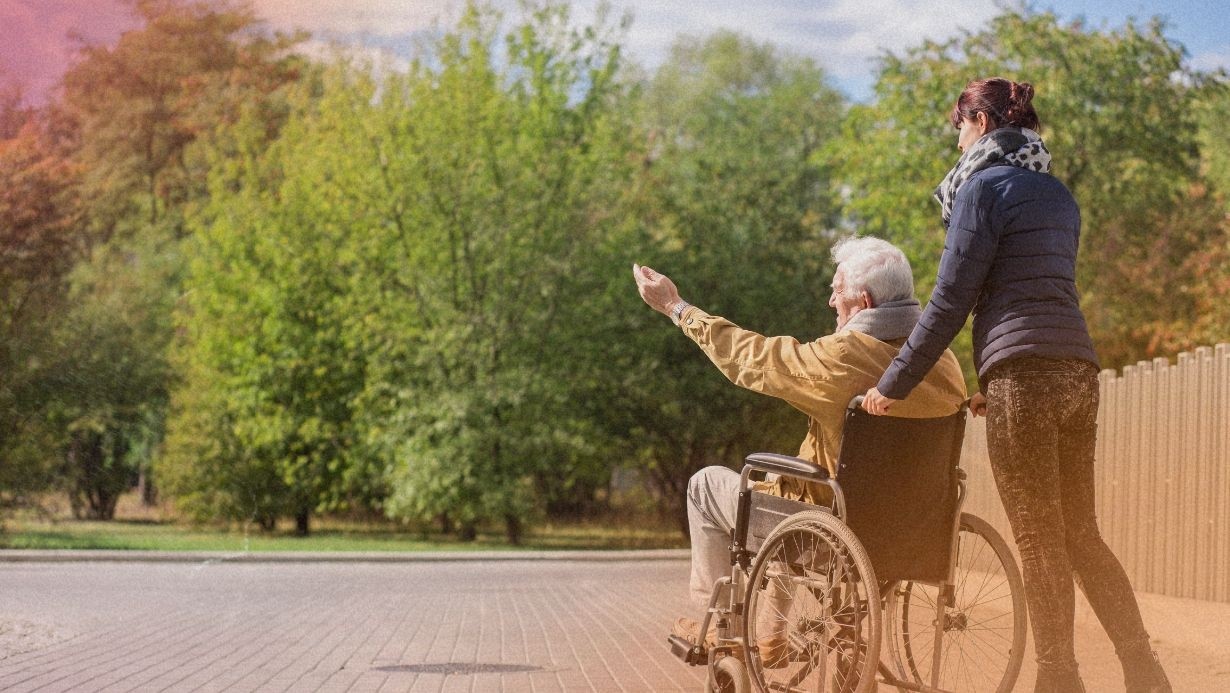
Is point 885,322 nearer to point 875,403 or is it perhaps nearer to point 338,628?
point 875,403

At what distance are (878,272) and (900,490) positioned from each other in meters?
0.75

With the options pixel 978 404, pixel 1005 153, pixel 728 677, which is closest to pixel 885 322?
pixel 978 404

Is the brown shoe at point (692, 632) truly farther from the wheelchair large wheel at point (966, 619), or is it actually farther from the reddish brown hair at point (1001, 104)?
the reddish brown hair at point (1001, 104)

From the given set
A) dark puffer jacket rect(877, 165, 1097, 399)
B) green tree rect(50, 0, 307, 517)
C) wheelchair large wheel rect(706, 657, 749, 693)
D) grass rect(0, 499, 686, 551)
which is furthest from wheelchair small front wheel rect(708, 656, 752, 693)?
green tree rect(50, 0, 307, 517)

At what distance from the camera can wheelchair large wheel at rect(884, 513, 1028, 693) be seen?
18.5ft

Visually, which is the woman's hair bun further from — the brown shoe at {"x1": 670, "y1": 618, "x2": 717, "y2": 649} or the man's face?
the brown shoe at {"x1": 670, "y1": 618, "x2": 717, "y2": 649}

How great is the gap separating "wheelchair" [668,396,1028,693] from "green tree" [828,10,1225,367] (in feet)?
93.5

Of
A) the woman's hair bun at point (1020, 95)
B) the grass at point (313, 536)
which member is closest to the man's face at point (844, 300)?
the woman's hair bun at point (1020, 95)

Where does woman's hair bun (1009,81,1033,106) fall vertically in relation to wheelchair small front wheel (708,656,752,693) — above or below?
above

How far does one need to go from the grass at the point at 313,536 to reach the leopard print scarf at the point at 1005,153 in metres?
19.5

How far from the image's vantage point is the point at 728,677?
5914mm

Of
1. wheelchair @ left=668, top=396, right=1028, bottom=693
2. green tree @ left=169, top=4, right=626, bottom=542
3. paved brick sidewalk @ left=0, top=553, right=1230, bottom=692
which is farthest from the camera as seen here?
green tree @ left=169, top=4, right=626, bottom=542

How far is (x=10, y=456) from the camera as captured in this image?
2495 centimetres

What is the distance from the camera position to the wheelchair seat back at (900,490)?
5438 mm
